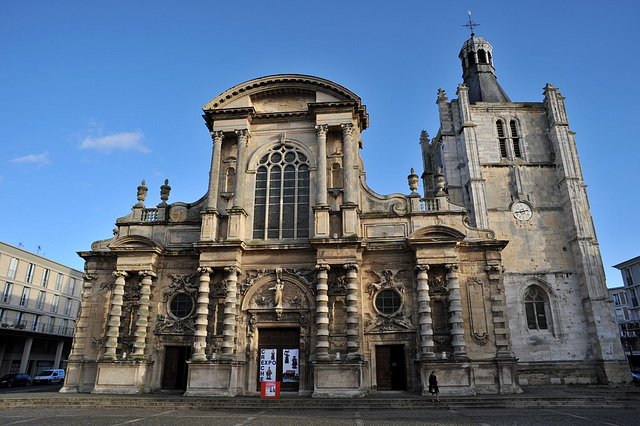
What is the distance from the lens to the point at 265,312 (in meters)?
20.6

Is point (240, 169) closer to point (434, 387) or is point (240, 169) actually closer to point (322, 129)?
point (322, 129)

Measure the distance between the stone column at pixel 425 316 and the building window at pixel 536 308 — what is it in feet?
34.2

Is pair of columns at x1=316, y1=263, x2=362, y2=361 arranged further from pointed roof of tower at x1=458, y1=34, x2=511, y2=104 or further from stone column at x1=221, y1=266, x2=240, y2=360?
pointed roof of tower at x1=458, y1=34, x2=511, y2=104

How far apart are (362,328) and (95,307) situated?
42.9 ft

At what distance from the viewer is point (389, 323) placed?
20.1m

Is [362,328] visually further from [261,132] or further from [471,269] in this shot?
[261,132]

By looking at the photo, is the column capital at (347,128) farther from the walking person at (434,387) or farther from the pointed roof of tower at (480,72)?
the pointed roof of tower at (480,72)

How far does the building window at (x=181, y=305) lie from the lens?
21328 mm

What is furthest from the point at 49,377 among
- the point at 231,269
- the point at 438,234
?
the point at 438,234

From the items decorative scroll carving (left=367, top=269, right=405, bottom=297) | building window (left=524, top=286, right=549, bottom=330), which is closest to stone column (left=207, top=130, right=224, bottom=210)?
decorative scroll carving (left=367, top=269, right=405, bottom=297)

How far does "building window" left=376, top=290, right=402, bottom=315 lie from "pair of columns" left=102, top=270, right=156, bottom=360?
1082cm

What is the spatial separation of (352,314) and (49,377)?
28246 millimetres

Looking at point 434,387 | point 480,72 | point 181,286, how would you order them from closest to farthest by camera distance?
point 434,387
point 181,286
point 480,72

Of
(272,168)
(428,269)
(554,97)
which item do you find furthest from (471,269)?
(554,97)
